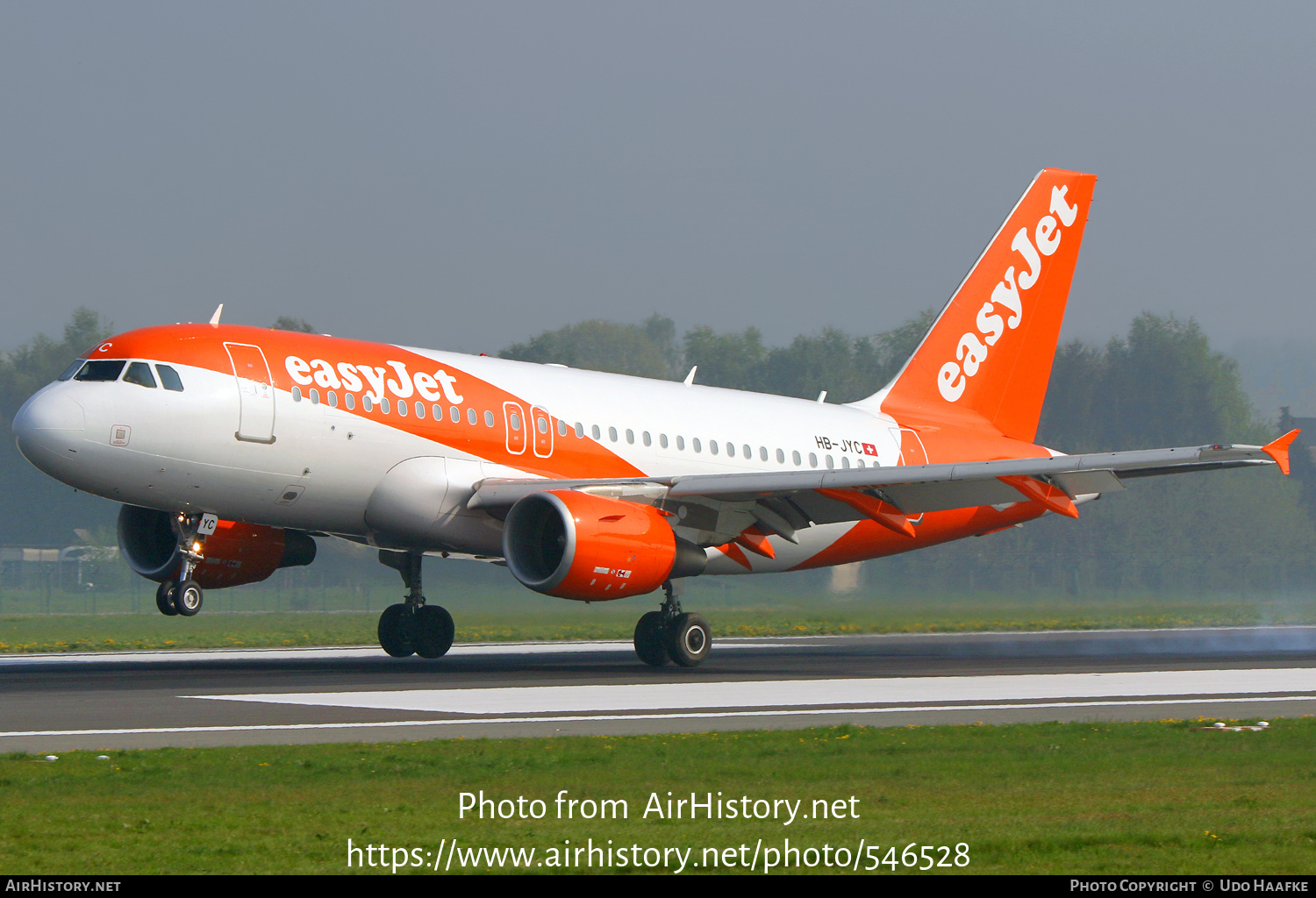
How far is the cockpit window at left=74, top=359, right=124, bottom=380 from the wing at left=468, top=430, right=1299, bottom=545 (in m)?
5.31

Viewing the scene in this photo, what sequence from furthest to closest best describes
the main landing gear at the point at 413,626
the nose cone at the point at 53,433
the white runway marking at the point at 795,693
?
the main landing gear at the point at 413,626
the nose cone at the point at 53,433
the white runway marking at the point at 795,693

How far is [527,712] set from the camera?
653 inches

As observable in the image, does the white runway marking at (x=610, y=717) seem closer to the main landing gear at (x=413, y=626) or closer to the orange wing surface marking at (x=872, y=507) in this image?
the orange wing surface marking at (x=872, y=507)

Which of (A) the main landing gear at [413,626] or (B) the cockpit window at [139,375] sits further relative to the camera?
(A) the main landing gear at [413,626]

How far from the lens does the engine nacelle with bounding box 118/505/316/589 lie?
24.1 meters

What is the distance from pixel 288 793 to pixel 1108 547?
2214 inches

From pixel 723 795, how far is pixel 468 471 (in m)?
13.2

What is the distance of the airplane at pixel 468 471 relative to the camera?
21203mm

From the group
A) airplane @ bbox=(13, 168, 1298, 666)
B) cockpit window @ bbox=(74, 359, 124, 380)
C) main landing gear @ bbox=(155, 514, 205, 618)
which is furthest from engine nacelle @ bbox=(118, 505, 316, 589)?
cockpit window @ bbox=(74, 359, 124, 380)

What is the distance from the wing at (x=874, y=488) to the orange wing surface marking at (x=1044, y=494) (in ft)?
0.06

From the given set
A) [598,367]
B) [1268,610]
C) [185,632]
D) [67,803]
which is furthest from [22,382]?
[67,803]

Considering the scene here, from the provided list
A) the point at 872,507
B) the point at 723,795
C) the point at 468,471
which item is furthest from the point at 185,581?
the point at 723,795

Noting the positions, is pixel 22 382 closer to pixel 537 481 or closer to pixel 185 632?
pixel 185 632

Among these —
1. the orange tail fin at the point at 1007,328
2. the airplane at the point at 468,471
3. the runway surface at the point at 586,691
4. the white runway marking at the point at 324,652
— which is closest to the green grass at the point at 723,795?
the runway surface at the point at 586,691
